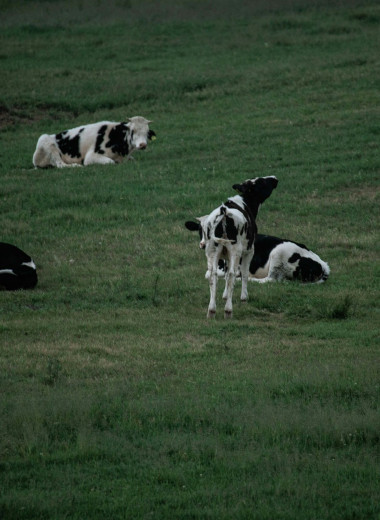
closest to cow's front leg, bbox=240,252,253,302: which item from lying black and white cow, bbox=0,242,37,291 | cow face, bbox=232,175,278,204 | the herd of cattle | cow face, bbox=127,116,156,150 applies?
the herd of cattle

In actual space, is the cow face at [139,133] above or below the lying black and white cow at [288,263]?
above

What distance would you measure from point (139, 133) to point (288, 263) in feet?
40.0

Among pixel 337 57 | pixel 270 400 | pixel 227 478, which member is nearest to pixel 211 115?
pixel 337 57

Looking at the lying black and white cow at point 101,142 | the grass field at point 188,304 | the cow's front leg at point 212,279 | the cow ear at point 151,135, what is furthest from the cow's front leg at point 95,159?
the cow's front leg at point 212,279

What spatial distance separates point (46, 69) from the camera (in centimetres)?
3781

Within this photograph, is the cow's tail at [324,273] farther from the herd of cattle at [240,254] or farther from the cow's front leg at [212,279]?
the cow's front leg at [212,279]

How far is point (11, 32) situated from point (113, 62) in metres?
8.19

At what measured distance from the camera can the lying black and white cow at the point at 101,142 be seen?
2716cm

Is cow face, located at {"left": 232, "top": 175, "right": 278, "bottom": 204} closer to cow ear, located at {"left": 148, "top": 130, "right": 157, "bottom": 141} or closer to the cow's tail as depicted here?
the cow's tail

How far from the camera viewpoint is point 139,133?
89.4 feet

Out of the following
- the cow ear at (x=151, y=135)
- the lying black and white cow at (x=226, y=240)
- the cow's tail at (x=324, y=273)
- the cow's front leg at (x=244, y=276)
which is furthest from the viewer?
the cow ear at (x=151, y=135)

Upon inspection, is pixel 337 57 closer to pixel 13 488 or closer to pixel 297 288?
pixel 297 288

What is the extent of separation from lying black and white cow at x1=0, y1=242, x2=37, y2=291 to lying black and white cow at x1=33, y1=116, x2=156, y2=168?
37.7ft

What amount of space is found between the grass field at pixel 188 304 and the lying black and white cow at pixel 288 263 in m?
0.45
